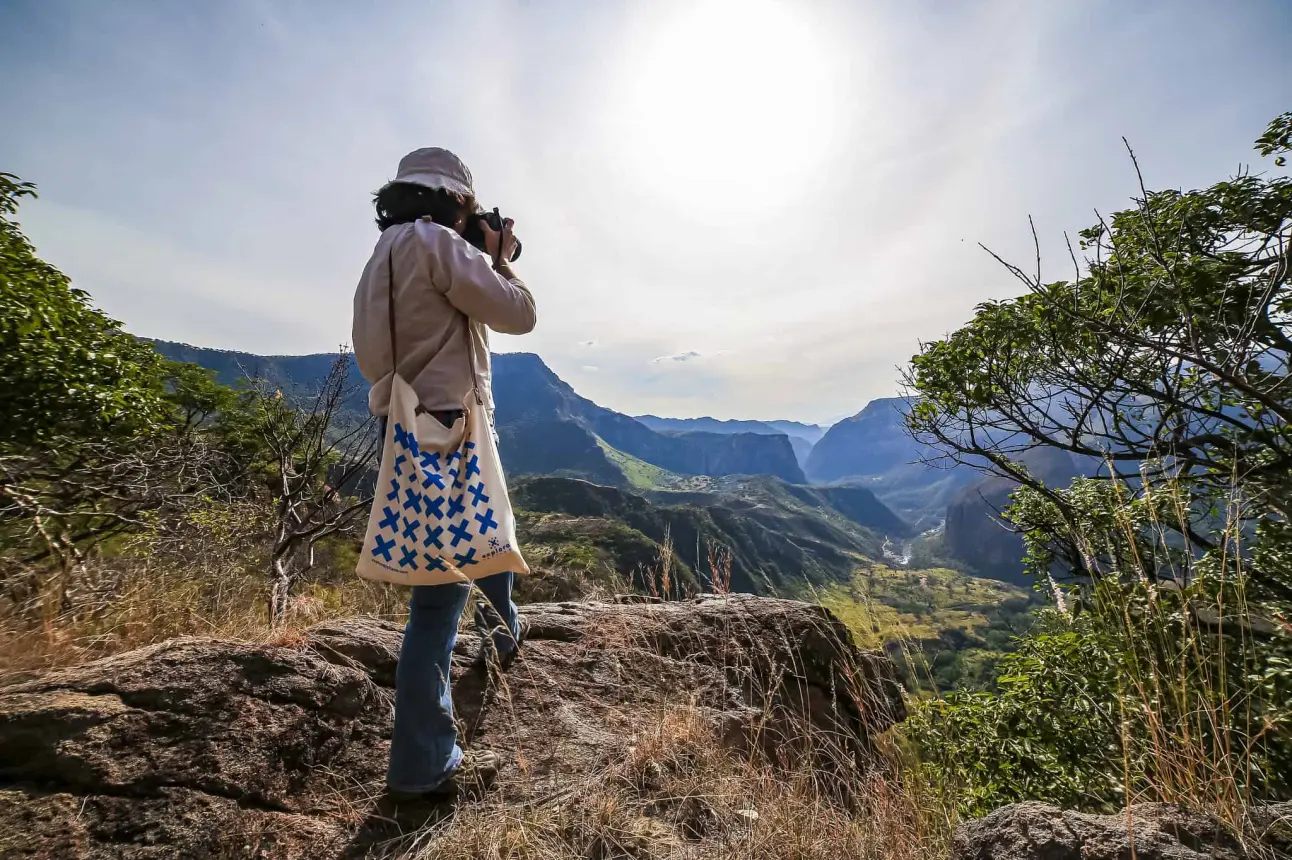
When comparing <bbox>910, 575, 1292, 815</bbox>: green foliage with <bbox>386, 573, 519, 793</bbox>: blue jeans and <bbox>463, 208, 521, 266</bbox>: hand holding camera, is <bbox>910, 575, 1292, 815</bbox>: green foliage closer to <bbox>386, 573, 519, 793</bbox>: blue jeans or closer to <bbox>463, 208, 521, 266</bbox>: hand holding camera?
<bbox>386, 573, 519, 793</bbox>: blue jeans

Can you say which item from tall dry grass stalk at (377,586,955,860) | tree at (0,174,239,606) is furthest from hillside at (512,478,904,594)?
tall dry grass stalk at (377,586,955,860)

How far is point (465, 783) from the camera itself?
212 centimetres

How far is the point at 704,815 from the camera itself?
2.13 metres

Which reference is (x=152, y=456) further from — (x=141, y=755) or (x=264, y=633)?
(x=141, y=755)

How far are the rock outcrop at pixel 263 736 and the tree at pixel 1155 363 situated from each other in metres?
2.64

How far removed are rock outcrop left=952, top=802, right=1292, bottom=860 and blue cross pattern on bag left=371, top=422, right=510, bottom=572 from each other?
6.13ft

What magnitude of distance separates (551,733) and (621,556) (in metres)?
56.0

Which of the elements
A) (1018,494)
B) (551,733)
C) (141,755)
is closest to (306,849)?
(141,755)

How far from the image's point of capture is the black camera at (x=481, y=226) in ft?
7.46

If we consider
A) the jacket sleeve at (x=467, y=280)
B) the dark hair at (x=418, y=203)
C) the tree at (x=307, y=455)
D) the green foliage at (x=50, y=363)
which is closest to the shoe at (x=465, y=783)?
the jacket sleeve at (x=467, y=280)

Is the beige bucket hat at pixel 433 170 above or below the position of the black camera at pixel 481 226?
above

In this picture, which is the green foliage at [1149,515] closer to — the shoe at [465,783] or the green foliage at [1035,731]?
the green foliage at [1035,731]

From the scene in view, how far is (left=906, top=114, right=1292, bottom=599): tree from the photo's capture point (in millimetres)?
2727

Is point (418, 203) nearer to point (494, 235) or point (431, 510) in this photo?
point (494, 235)
